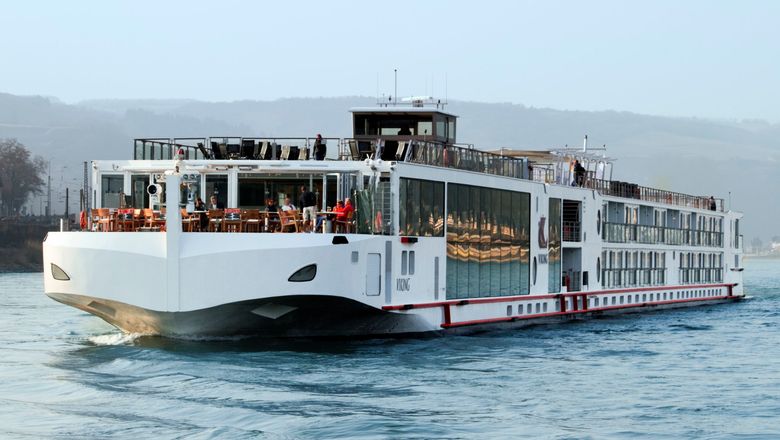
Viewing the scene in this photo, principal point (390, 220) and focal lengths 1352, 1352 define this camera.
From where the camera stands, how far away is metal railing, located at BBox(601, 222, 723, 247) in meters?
52.5

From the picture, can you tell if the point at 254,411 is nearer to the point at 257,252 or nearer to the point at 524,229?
the point at 257,252

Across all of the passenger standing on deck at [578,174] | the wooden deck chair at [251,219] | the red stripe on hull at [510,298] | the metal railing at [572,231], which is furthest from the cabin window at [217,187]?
the passenger standing on deck at [578,174]

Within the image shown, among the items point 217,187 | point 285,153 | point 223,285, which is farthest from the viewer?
point 285,153

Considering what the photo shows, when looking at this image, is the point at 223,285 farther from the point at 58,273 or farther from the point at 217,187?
the point at 217,187

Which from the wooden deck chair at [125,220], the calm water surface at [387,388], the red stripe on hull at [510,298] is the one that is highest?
the wooden deck chair at [125,220]

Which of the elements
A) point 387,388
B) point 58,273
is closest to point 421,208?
point 58,273

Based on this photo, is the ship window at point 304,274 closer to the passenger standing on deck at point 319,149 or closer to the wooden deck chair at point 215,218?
the wooden deck chair at point 215,218

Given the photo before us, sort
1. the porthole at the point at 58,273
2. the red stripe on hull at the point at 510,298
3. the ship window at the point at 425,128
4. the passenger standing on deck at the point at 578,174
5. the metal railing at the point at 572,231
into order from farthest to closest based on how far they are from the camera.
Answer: the passenger standing on deck at the point at 578,174 < the metal railing at the point at 572,231 < the ship window at the point at 425,128 < the red stripe on hull at the point at 510,298 < the porthole at the point at 58,273

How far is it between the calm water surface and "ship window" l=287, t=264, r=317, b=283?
173 centimetres

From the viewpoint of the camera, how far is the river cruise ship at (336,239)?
30281 mm

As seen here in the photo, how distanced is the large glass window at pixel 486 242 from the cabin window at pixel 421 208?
2.20 ft

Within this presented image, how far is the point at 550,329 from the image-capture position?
140ft

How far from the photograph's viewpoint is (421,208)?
35.7m

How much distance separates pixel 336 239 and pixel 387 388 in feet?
19.7
